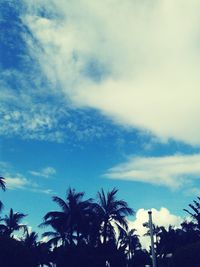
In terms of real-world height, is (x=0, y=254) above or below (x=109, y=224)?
below

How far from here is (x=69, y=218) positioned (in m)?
40.1

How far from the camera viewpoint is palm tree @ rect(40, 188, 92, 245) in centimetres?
4038

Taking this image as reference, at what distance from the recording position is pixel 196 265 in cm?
3089

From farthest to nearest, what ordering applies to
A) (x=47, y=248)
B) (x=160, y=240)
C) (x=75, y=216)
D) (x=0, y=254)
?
(x=160, y=240)
(x=47, y=248)
(x=75, y=216)
(x=0, y=254)

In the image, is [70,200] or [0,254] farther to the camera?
[70,200]

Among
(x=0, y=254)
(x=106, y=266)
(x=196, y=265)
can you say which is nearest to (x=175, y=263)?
(x=196, y=265)

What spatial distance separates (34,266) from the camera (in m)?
26.7

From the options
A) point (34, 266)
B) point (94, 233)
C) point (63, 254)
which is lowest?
point (34, 266)

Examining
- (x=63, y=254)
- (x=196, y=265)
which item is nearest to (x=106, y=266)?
(x=63, y=254)

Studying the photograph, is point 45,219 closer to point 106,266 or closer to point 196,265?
point 106,266

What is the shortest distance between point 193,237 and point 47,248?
57.9 ft

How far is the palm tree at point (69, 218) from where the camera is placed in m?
40.4

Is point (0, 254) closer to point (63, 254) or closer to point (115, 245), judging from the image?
point (63, 254)

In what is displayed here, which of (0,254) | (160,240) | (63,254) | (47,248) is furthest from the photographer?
(160,240)
